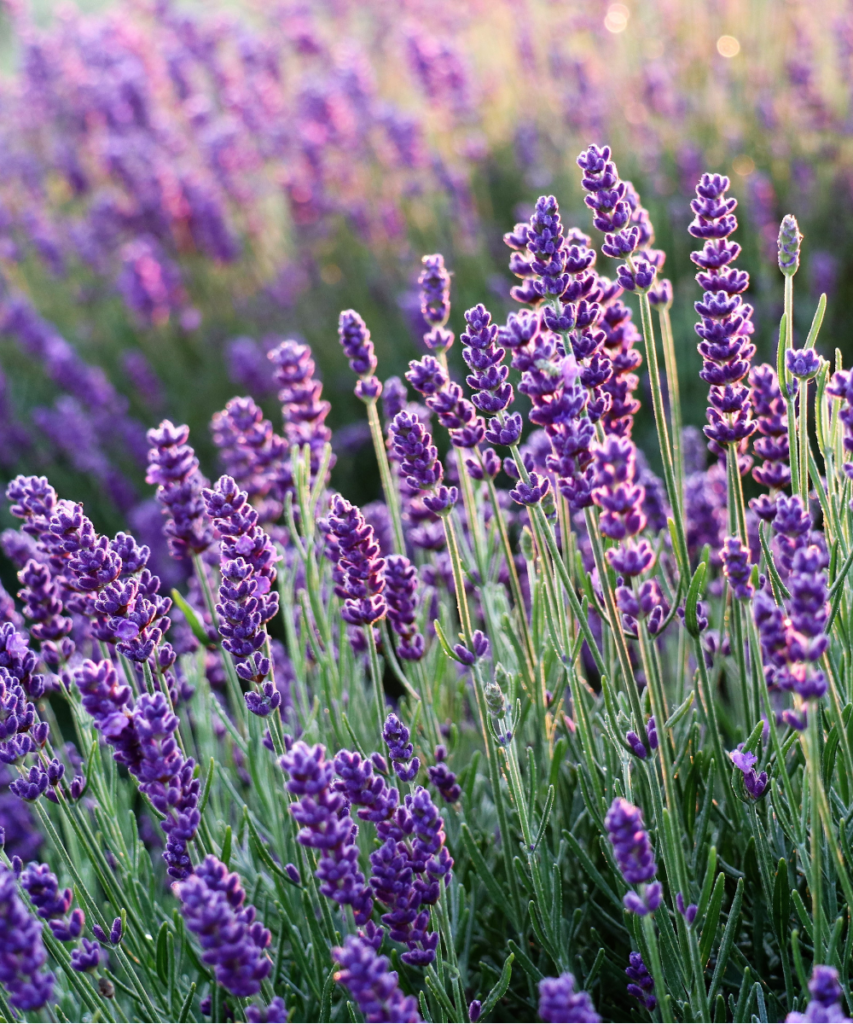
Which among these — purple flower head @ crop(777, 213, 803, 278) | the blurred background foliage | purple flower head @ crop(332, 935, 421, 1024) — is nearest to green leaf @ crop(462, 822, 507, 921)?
purple flower head @ crop(332, 935, 421, 1024)

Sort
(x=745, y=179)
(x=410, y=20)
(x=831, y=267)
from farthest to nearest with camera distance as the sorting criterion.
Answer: (x=410, y=20) < (x=745, y=179) < (x=831, y=267)

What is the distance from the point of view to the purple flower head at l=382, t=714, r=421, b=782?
5.44ft

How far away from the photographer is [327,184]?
23.0 feet

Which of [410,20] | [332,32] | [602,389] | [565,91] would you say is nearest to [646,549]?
[602,389]

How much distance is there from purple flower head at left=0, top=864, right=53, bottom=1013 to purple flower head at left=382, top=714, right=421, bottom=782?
0.61 metres

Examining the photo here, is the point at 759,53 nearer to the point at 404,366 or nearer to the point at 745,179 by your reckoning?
the point at 745,179

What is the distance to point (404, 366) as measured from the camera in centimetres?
535

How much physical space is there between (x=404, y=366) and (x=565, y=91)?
263cm

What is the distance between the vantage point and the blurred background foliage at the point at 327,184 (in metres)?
5.36

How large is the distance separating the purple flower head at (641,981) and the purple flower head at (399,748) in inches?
18.6

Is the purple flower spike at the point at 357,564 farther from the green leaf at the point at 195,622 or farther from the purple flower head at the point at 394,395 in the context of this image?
the purple flower head at the point at 394,395

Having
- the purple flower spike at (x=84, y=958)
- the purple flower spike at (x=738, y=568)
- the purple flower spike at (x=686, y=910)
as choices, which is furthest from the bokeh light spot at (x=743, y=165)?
the purple flower spike at (x=84, y=958)

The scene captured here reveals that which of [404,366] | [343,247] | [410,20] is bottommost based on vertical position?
[404,366]

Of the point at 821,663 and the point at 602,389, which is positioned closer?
the point at 821,663
